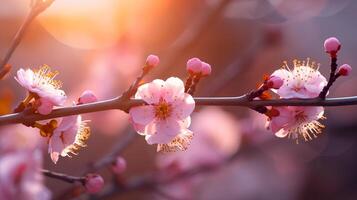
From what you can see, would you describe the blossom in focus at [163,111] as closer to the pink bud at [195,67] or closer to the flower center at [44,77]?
the pink bud at [195,67]

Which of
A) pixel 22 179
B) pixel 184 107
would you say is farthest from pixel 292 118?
pixel 22 179

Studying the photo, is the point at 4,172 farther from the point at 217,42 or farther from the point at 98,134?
the point at 217,42

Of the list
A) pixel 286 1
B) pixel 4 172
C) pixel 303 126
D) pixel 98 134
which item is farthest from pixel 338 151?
pixel 303 126

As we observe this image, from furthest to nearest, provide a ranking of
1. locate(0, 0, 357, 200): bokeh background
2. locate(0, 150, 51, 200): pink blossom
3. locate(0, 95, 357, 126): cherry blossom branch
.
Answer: locate(0, 0, 357, 200): bokeh background, locate(0, 150, 51, 200): pink blossom, locate(0, 95, 357, 126): cherry blossom branch

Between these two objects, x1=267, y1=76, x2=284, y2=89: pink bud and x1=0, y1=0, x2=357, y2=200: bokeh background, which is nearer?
x1=267, y1=76, x2=284, y2=89: pink bud

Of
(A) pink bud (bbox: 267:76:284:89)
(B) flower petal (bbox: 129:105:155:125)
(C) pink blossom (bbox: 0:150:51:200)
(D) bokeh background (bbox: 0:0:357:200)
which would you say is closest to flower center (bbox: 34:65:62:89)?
(B) flower petal (bbox: 129:105:155:125)

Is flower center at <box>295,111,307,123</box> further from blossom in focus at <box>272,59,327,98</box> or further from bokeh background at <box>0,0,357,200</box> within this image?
bokeh background at <box>0,0,357,200</box>

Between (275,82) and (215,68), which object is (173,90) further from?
(215,68)
